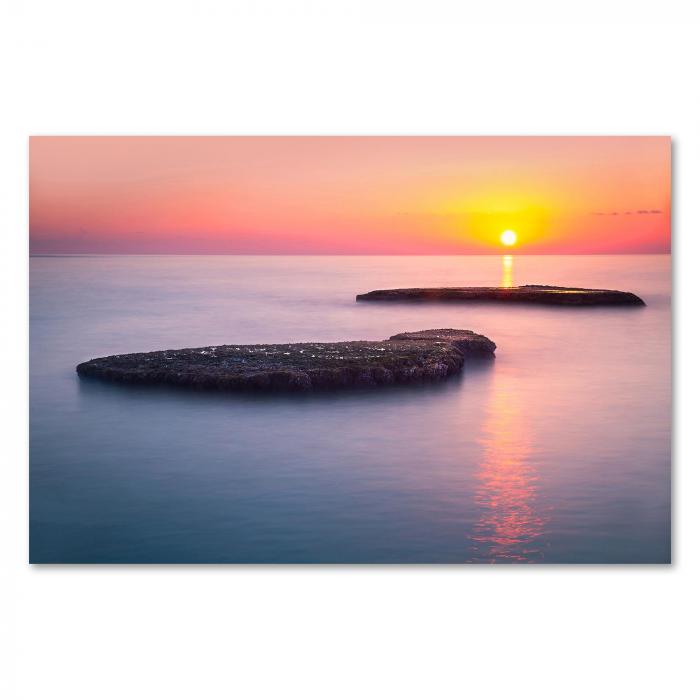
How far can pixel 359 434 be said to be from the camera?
10.4 meters

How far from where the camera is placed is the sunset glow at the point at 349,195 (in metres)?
9.90

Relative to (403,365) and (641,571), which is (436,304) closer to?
(403,365)

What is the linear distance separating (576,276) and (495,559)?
3.57 metres

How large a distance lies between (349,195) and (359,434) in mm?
2596

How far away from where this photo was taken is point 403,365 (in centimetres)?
1202

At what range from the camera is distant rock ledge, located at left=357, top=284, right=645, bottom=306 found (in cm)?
1132

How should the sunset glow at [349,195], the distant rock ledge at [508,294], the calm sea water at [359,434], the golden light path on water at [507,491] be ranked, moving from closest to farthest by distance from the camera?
the golden light path on water at [507,491]
the calm sea water at [359,434]
the sunset glow at [349,195]
the distant rock ledge at [508,294]

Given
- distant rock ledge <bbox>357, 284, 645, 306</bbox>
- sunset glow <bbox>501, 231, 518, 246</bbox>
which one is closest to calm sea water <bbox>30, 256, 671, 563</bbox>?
distant rock ledge <bbox>357, 284, 645, 306</bbox>

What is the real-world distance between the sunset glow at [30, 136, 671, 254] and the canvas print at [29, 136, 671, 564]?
28 mm

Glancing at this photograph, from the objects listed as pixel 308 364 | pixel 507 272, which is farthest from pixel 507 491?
pixel 308 364

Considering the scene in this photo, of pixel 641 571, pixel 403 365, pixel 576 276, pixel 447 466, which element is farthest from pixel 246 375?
pixel 641 571

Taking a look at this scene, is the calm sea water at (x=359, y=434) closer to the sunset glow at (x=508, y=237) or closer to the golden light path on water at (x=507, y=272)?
the golden light path on water at (x=507, y=272)

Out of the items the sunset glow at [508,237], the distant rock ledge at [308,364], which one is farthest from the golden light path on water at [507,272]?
the distant rock ledge at [308,364]

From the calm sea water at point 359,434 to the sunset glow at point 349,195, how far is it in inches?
9.6
